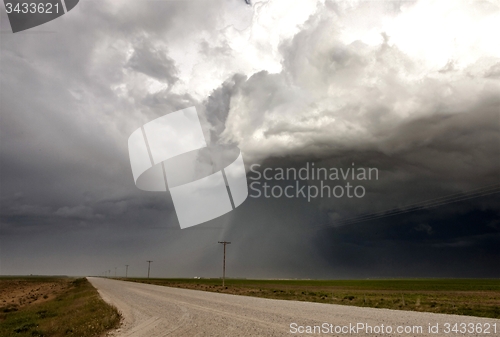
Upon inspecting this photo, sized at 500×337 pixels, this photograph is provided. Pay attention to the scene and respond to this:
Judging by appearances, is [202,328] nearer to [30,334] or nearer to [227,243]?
[30,334]

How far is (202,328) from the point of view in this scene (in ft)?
50.6

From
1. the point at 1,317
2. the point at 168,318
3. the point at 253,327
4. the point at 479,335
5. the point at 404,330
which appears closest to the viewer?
the point at 479,335

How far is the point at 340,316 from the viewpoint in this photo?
59.8 feet

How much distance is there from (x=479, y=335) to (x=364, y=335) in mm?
4100

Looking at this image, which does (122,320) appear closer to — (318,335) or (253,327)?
(253,327)

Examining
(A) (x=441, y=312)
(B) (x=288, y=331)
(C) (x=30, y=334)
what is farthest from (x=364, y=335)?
(C) (x=30, y=334)

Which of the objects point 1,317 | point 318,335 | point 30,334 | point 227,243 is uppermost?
point 227,243

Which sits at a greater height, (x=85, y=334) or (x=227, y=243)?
(x=227, y=243)

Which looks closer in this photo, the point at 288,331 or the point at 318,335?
the point at 318,335

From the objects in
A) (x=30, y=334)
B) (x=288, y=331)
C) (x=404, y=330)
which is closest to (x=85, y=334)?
(x=30, y=334)

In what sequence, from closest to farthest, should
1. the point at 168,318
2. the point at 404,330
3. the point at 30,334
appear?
the point at 404,330 < the point at 30,334 < the point at 168,318

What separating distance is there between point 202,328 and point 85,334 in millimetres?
5100

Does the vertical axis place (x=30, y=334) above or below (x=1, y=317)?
above

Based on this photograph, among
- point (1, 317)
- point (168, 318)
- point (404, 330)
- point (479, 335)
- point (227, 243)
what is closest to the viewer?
point (479, 335)
